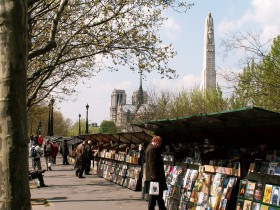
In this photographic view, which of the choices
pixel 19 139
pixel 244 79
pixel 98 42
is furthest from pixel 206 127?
pixel 244 79

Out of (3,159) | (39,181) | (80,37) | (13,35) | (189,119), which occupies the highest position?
(80,37)

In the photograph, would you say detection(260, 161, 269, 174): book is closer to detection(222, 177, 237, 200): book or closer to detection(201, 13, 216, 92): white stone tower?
detection(222, 177, 237, 200): book

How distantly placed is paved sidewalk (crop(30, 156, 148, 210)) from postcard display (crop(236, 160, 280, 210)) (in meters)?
4.03

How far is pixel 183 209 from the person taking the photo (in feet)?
33.0

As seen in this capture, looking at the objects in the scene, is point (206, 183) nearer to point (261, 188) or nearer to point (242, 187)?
point (242, 187)

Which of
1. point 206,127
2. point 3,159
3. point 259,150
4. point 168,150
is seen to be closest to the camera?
point 3,159

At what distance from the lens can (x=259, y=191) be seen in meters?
7.84

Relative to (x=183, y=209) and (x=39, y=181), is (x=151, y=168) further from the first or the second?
(x=39, y=181)

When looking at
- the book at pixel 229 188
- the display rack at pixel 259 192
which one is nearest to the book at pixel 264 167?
the display rack at pixel 259 192

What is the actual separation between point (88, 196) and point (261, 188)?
7.46 m

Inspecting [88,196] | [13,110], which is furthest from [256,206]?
[88,196]

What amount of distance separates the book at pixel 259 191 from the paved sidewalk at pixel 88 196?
4337 mm

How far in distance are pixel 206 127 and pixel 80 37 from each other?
11.0m

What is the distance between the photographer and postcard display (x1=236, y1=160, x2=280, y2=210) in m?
7.55
